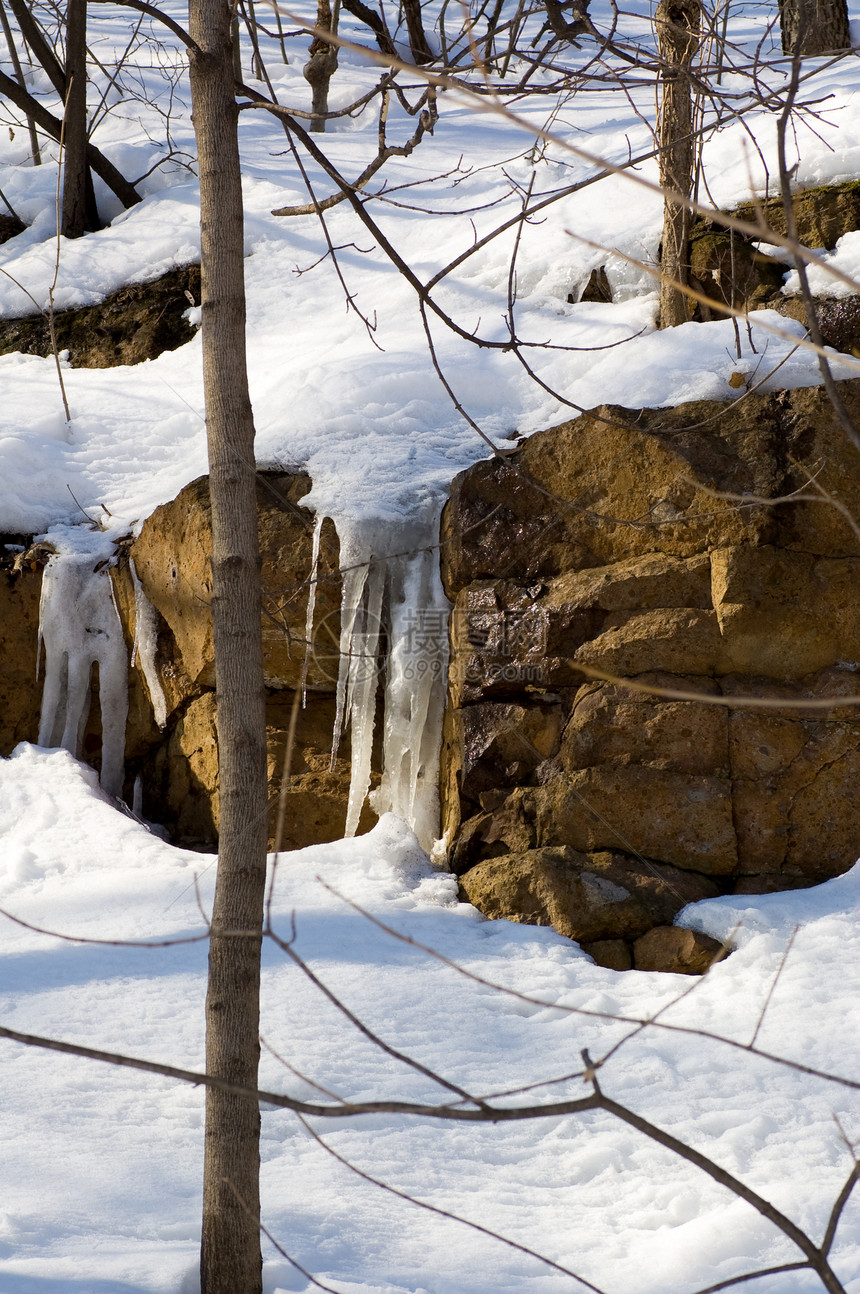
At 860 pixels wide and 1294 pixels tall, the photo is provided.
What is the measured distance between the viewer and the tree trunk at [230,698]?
1877 millimetres

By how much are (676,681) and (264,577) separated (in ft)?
5.48

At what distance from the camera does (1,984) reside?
3.34 meters

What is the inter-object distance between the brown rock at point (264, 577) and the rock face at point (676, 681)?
614 mm

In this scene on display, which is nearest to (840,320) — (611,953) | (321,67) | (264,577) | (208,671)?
(264,577)

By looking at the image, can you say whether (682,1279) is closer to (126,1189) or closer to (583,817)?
(126,1189)

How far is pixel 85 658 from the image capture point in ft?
16.4

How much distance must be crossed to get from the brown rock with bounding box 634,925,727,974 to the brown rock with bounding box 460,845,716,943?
62 mm

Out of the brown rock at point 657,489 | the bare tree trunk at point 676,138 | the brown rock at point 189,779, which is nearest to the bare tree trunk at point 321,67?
the bare tree trunk at point 676,138

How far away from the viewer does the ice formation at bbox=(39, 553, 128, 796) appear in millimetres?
4953

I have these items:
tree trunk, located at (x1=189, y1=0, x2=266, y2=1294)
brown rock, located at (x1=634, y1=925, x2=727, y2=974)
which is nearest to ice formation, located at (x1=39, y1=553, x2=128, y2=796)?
brown rock, located at (x1=634, y1=925, x2=727, y2=974)

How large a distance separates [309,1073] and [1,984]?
3.51 feet

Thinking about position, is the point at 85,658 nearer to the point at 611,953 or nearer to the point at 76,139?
the point at 611,953

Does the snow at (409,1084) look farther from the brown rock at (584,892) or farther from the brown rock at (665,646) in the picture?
the brown rock at (665,646)

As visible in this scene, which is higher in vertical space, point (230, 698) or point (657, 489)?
point (657, 489)
